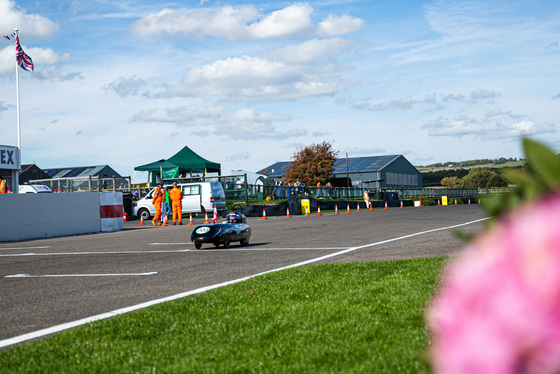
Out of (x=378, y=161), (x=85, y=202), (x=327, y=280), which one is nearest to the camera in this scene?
(x=327, y=280)

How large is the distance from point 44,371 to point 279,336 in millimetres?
1596

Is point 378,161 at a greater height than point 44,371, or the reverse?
point 378,161

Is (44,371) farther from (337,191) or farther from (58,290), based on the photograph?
(337,191)

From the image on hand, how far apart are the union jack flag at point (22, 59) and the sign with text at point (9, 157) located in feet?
15.4

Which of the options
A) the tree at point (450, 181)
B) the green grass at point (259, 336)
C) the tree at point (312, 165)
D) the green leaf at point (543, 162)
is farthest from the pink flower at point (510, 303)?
the tree at point (450, 181)

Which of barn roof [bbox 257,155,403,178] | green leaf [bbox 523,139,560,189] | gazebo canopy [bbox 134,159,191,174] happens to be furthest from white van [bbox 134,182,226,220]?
barn roof [bbox 257,155,403,178]

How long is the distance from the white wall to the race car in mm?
8827

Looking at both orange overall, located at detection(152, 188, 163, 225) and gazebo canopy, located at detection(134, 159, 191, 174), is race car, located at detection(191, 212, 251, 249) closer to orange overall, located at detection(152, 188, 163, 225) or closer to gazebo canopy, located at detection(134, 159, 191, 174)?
orange overall, located at detection(152, 188, 163, 225)

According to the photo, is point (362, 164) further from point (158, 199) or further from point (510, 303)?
point (510, 303)

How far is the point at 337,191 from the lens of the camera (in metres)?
53.3

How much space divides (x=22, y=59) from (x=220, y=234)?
25.9 m

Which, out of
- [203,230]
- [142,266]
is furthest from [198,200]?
[142,266]

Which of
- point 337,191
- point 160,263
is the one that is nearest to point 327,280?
point 160,263

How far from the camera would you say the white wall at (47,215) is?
19469 millimetres
